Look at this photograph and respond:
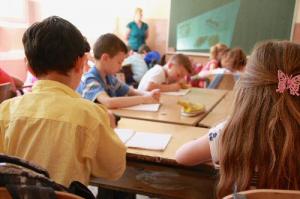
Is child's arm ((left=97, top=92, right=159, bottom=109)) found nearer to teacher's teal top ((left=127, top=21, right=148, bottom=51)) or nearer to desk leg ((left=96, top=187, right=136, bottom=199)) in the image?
desk leg ((left=96, top=187, right=136, bottom=199))

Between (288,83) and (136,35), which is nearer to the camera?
(288,83)

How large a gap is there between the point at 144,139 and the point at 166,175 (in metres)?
0.24

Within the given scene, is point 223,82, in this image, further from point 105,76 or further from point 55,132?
point 55,132

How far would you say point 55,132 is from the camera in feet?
3.02

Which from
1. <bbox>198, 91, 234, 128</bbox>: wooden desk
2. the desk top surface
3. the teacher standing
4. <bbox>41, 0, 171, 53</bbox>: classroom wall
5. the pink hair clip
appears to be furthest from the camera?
the teacher standing

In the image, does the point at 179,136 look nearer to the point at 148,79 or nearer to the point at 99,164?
the point at 99,164

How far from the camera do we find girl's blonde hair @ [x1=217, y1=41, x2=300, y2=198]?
901 millimetres

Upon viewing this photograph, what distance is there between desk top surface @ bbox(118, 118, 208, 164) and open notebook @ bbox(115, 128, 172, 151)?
0.08 feet

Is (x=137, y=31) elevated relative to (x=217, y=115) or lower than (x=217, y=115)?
elevated

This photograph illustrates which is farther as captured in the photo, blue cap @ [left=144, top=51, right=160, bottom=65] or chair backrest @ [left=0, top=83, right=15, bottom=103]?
blue cap @ [left=144, top=51, right=160, bottom=65]

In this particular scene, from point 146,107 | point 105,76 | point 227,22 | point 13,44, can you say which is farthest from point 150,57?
point 146,107

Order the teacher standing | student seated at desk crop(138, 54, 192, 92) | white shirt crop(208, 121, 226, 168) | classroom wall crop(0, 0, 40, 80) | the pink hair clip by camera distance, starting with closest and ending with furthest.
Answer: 1. the pink hair clip
2. white shirt crop(208, 121, 226, 168)
3. student seated at desk crop(138, 54, 192, 92)
4. classroom wall crop(0, 0, 40, 80)
5. the teacher standing

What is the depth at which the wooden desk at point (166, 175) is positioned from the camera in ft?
4.08

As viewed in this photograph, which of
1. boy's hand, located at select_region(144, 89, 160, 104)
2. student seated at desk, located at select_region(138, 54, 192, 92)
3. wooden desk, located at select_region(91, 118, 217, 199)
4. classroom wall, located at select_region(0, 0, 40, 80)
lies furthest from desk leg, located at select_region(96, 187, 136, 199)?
classroom wall, located at select_region(0, 0, 40, 80)
